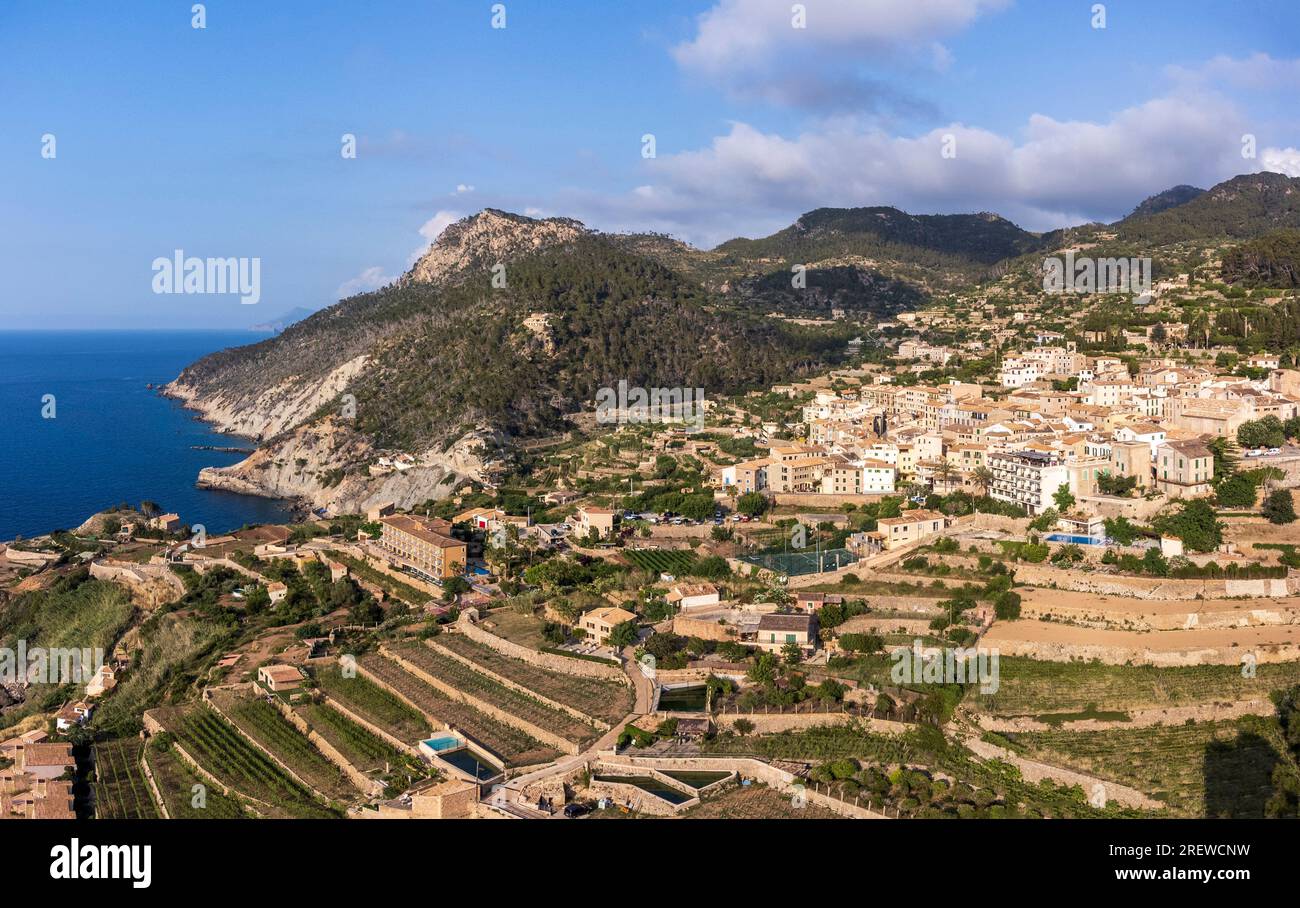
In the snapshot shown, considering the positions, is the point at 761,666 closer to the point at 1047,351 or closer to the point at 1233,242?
the point at 1047,351

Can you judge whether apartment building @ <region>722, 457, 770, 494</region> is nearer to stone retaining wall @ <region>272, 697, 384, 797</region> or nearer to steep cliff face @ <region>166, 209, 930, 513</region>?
stone retaining wall @ <region>272, 697, 384, 797</region>

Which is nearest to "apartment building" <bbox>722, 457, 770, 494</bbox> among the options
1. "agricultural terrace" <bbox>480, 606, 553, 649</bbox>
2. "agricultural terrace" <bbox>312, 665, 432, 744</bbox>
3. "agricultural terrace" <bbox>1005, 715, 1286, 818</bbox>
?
"agricultural terrace" <bbox>480, 606, 553, 649</bbox>

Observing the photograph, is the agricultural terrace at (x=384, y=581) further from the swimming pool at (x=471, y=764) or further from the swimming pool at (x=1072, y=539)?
the swimming pool at (x=1072, y=539)

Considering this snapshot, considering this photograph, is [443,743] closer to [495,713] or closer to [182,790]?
[495,713]

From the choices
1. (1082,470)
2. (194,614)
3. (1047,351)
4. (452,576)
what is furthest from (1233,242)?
(194,614)
